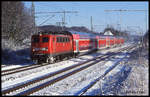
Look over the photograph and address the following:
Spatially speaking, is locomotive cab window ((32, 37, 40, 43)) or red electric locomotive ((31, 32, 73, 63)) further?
locomotive cab window ((32, 37, 40, 43))

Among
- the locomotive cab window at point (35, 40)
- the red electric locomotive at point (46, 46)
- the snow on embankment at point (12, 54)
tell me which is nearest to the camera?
the red electric locomotive at point (46, 46)

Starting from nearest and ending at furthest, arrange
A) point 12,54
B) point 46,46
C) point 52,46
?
point 46,46 → point 52,46 → point 12,54

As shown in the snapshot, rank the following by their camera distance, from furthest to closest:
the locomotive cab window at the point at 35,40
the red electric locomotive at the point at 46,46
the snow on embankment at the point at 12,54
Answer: the snow on embankment at the point at 12,54 → the locomotive cab window at the point at 35,40 → the red electric locomotive at the point at 46,46

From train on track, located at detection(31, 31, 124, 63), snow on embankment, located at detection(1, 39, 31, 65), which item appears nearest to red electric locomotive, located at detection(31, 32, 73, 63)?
train on track, located at detection(31, 31, 124, 63)

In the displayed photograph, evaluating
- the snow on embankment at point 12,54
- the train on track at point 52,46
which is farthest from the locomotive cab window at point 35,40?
the snow on embankment at point 12,54

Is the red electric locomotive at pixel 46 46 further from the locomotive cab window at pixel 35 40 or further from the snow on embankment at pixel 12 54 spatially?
the snow on embankment at pixel 12 54

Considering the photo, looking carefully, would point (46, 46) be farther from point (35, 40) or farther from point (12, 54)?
point (12, 54)

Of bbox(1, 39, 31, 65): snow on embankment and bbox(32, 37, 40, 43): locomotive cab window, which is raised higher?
bbox(32, 37, 40, 43): locomotive cab window

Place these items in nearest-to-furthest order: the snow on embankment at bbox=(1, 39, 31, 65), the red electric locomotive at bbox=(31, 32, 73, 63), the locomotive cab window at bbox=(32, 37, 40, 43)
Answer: the red electric locomotive at bbox=(31, 32, 73, 63) < the locomotive cab window at bbox=(32, 37, 40, 43) < the snow on embankment at bbox=(1, 39, 31, 65)

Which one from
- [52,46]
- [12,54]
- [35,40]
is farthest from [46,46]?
[12,54]

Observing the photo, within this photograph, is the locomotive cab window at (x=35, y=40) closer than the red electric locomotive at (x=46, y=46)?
No

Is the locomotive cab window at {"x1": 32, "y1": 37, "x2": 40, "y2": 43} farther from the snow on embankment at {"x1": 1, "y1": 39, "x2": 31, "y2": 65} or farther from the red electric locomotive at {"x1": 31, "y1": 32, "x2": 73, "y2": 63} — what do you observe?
the snow on embankment at {"x1": 1, "y1": 39, "x2": 31, "y2": 65}

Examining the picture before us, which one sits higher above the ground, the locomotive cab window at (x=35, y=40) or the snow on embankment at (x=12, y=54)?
the locomotive cab window at (x=35, y=40)

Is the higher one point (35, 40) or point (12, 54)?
point (35, 40)
